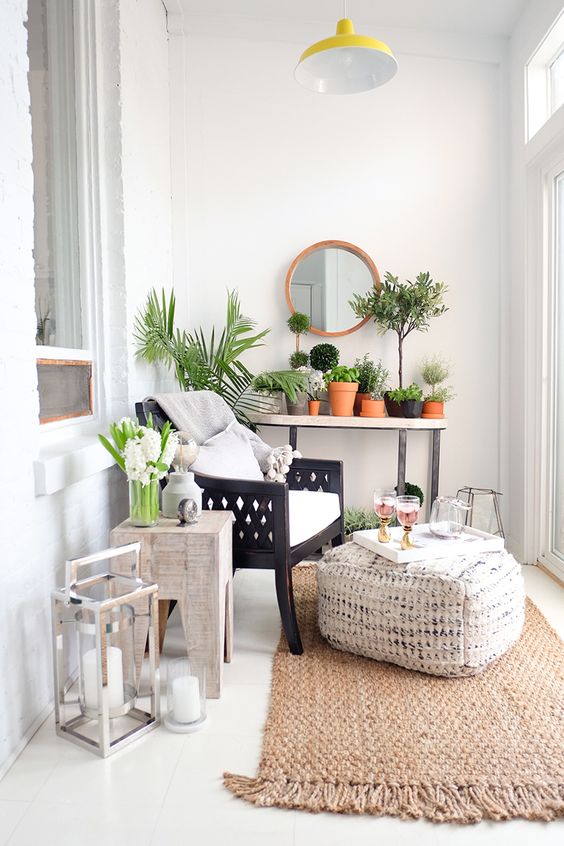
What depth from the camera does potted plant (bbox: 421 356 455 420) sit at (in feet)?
12.0

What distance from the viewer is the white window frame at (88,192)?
262cm

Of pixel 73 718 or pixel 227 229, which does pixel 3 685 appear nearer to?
pixel 73 718

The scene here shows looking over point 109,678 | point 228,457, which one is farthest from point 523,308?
point 109,678

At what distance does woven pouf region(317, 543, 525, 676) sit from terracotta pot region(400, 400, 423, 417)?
1379 mm

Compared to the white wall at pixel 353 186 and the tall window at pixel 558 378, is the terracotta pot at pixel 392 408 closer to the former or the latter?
the white wall at pixel 353 186

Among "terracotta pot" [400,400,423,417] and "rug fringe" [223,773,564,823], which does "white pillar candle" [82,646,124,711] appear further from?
"terracotta pot" [400,400,423,417]

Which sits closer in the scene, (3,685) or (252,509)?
(3,685)

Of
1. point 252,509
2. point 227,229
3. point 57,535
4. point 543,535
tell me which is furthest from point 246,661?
point 227,229

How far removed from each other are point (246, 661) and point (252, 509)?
0.53 meters

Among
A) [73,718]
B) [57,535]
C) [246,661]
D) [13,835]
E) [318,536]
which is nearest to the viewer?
[13,835]

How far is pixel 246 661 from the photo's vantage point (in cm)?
230

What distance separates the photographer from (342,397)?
11.9 ft

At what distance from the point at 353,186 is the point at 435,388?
128 centimetres

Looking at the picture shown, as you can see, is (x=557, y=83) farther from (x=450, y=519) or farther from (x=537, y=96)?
(x=450, y=519)
